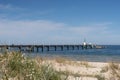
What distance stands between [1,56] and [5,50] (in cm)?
36

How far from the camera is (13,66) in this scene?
682 cm

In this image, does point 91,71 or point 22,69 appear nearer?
point 22,69

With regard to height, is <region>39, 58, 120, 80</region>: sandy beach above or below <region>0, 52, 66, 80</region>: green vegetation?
below

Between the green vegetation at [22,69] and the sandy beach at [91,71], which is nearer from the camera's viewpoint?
the green vegetation at [22,69]

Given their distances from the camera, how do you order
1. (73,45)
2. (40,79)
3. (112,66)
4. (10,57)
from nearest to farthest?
(40,79) → (10,57) → (112,66) → (73,45)

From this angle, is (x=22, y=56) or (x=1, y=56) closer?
(x=1, y=56)

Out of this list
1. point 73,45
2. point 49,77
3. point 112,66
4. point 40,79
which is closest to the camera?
point 40,79

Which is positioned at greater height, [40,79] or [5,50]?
[5,50]

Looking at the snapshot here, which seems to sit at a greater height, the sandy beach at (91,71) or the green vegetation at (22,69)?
the green vegetation at (22,69)

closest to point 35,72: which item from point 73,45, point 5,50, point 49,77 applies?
point 49,77

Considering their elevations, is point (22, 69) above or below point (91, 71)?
above

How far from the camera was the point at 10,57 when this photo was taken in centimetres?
700

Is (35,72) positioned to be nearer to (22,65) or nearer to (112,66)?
(22,65)

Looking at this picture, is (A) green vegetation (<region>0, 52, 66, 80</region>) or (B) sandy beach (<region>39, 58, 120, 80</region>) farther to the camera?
(B) sandy beach (<region>39, 58, 120, 80</region>)
